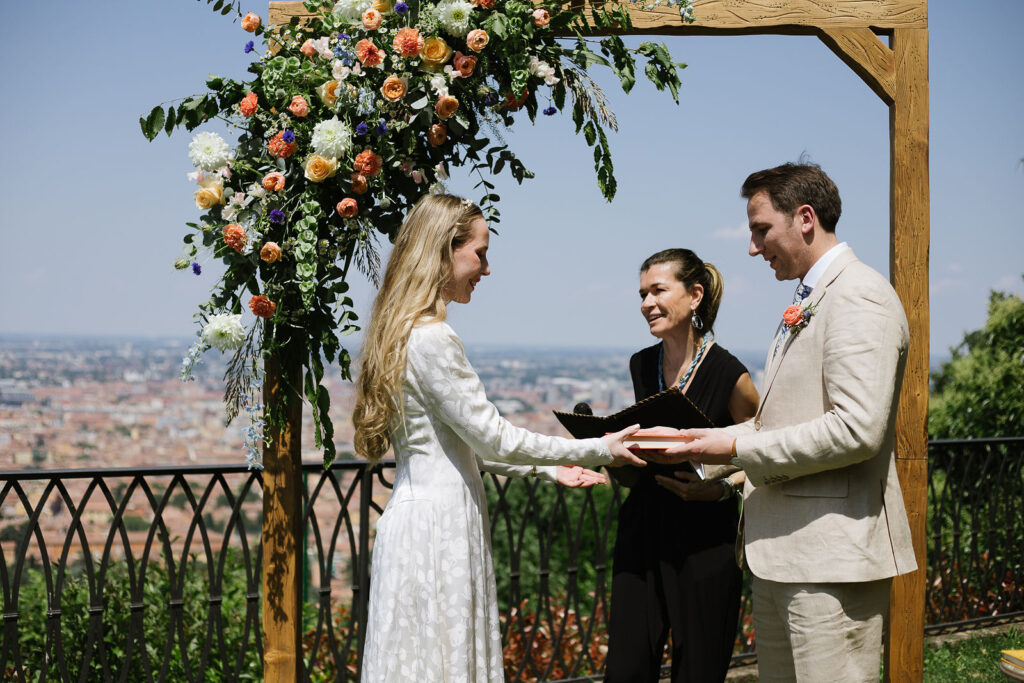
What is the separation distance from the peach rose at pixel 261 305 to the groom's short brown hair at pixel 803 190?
5.16ft

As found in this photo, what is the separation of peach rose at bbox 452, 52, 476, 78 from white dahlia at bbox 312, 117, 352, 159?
0.45 metres

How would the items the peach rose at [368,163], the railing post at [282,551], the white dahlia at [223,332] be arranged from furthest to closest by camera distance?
the railing post at [282,551] < the peach rose at [368,163] < the white dahlia at [223,332]

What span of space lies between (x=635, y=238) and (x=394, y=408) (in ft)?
326

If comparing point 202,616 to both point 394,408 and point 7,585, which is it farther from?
point 394,408

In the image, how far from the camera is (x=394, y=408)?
256 centimetres

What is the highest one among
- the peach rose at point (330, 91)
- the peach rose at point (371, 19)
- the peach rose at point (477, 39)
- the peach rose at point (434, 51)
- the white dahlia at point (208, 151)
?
the peach rose at point (371, 19)

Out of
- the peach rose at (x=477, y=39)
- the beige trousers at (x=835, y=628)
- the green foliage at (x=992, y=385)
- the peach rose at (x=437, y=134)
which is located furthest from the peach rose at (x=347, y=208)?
the green foliage at (x=992, y=385)

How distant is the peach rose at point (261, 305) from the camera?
2.84m

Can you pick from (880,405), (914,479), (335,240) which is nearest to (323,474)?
(335,240)

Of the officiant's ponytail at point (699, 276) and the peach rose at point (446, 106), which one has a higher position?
the peach rose at point (446, 106)

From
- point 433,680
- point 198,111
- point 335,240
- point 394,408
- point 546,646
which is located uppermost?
point 198,111

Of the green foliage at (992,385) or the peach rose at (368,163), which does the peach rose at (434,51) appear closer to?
the peach rose at (368,163)

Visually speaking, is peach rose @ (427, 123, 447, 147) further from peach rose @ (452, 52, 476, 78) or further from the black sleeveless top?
the black sleeveless top

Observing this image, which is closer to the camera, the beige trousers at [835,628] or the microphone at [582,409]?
the beige trousers at [835,628]
